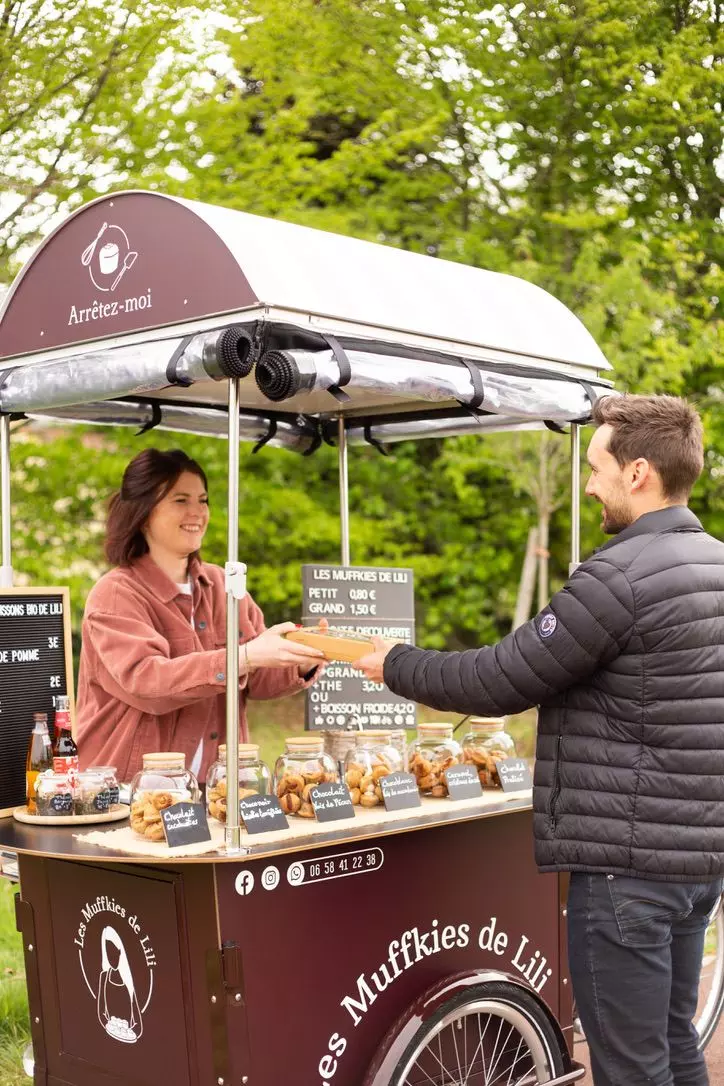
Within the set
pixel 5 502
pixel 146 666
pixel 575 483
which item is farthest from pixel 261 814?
pixel 575 483

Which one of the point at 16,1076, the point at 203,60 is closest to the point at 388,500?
the point at 203,60

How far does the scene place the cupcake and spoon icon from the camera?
314 cm

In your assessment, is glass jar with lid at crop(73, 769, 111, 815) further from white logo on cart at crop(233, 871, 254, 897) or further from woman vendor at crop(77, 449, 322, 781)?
white logo on cart at crop(233, 871, 254, 897)

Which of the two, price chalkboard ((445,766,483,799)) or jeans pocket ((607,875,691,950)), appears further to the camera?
price chalkboard ((445,766,483,799))

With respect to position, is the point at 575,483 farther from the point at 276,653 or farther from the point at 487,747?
the point at 276,653

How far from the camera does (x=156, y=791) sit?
2.98 m

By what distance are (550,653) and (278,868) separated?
84 cm

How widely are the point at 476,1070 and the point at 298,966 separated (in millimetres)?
757

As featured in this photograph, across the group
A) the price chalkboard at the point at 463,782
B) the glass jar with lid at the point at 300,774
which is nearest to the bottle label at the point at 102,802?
the glass jar with lid at the point at 300,774

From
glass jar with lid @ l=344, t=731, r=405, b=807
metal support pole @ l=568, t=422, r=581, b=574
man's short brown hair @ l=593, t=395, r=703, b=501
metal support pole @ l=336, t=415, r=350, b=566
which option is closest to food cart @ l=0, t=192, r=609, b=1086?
glass jar with lid @ l=344, t=731, r=405, b=807

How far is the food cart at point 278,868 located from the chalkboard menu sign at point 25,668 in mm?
177

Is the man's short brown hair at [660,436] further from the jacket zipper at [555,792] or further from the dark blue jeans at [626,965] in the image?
the dark blue jeans at [626,965]

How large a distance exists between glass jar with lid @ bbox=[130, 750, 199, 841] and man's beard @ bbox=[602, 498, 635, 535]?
1188 millimetres

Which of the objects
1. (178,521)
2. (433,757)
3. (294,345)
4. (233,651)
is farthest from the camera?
(178,521)
